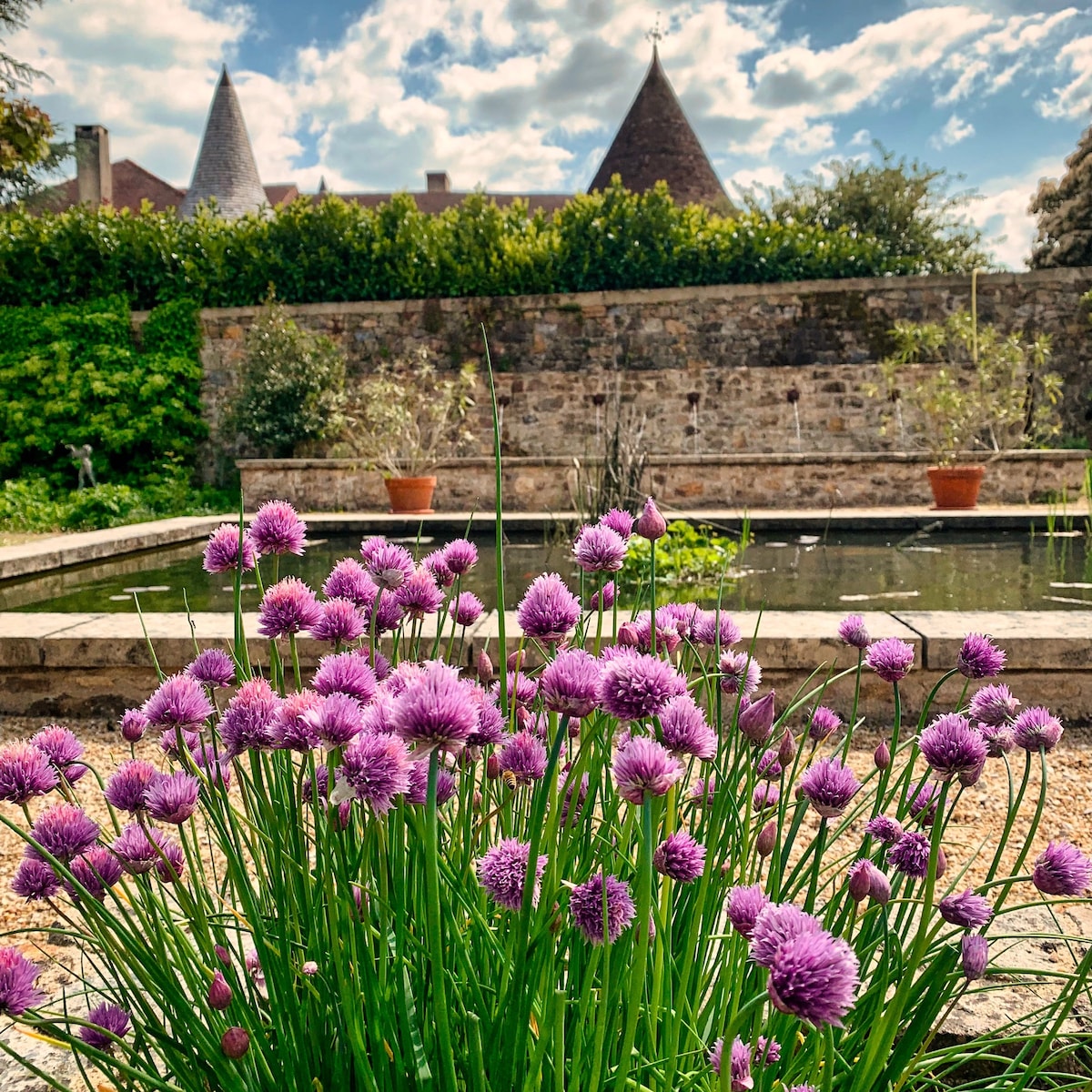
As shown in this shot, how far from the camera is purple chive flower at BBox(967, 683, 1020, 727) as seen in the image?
2.93ft

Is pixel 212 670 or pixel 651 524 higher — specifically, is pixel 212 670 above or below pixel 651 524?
below

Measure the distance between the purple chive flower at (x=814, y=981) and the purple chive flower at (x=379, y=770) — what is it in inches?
10.7

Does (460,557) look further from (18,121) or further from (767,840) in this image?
(18,121)

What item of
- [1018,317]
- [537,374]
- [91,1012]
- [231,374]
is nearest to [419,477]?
[537,374]

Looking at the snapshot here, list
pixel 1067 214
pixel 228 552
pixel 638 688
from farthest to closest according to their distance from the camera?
pixel 1067 214, pixel 228 552, pixel 638 688

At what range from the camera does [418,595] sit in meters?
0.92

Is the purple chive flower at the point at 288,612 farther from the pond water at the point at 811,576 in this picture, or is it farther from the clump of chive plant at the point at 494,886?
the pond water at the point at 811,576

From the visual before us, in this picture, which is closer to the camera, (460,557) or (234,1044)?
(234,1044)

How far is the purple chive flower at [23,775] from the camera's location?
764mm

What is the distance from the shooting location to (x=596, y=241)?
12.0m

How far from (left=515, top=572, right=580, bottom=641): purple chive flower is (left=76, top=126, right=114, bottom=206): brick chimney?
2419 centimetres

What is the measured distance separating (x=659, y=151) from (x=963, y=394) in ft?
34.9

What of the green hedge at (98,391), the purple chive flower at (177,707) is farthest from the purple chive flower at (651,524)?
the green hedge at (98,391)

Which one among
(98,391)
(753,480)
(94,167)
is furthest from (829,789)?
(94,167)
